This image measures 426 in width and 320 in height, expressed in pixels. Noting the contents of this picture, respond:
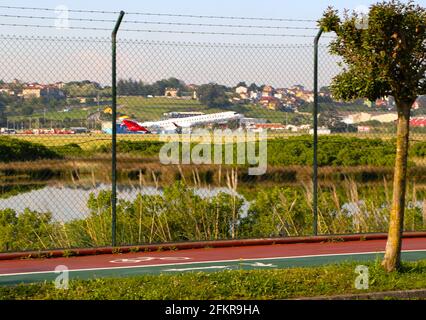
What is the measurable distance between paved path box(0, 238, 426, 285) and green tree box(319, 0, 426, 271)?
2.34m

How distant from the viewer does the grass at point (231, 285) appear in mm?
10281

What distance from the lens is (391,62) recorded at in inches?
455

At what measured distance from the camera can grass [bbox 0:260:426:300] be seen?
33.7 ft

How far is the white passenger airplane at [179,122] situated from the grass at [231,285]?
231 inches

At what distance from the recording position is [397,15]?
1151 centimetres

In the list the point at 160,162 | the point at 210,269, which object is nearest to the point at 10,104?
the point at 210,269

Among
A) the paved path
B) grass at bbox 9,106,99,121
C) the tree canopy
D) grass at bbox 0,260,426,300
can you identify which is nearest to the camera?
grass at bbox 0,260,426,300

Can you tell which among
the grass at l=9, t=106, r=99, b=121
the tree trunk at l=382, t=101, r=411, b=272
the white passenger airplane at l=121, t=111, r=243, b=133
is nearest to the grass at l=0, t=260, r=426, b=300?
the tree trunk at l=382, t=101, r=411, b=272

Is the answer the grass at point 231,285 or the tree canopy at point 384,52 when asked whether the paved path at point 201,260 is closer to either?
the grass at point 231,285

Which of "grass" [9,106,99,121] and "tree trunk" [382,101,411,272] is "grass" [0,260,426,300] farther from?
"grass" [9,106,99,121]

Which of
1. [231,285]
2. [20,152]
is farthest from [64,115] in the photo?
[20,152]

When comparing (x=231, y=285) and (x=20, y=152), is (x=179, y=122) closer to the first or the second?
(x=20, y=152)

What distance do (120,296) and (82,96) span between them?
6.21m
